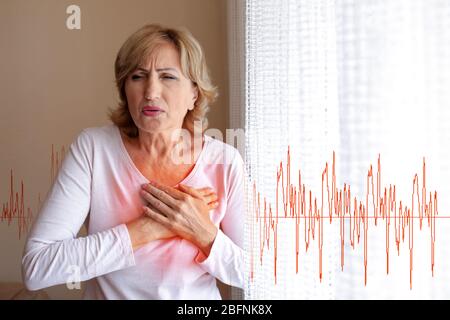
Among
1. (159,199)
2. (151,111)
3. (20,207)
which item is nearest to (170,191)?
(159,199)

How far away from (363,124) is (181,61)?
294 millimetres

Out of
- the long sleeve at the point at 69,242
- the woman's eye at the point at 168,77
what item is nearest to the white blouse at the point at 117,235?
the long sleeve at the point at 69,242

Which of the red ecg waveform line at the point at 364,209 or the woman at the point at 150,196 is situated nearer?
the red ecg waveform line at the point at 364,209

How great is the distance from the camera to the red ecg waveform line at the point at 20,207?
79 centimetres

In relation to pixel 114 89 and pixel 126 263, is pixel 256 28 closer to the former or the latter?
pixel 114 89

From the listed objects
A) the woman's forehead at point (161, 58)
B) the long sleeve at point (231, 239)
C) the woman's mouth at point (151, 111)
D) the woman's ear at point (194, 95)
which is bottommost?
the long sleeve at point (231, 239)

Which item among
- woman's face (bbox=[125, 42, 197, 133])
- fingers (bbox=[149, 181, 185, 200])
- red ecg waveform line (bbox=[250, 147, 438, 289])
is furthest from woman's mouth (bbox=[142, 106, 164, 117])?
red ecg waveform line (bbox=[250, 147, 438, 289])

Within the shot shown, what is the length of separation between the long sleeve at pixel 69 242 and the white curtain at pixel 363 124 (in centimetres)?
27

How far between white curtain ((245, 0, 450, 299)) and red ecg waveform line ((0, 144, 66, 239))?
358mm

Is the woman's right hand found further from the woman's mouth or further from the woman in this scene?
the woman's mouth

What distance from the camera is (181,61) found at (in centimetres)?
74

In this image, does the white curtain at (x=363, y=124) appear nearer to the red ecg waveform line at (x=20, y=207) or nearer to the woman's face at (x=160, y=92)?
the woman's face at (x=160, y=92)

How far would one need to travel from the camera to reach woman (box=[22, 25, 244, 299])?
2.44 feet

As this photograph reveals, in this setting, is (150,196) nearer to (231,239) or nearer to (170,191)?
(170,191)
